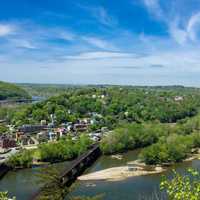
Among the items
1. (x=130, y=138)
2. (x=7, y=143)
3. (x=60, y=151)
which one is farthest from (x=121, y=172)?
(x=7, y=143)

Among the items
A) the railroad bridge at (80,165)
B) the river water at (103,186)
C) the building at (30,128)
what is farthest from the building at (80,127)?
the river water at (103,186)

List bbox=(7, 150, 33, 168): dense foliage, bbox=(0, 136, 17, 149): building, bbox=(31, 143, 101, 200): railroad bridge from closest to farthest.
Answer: bbox=(31, 143, 101, 200): railroad bridge
bbox=(7, 150, 33, 168): dense foliage
bbox=(0, 136, 17, 149): building

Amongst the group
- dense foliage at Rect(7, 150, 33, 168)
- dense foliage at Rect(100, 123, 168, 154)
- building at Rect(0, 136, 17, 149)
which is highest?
dense foliage at Rect(100, 123, 168, 154)

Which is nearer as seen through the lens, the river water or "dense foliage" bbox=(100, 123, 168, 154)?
the river water

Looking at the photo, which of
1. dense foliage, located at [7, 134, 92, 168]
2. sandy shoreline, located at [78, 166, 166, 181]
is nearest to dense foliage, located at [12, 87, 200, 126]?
dense foliage, located at [7, 134, 92, 168]

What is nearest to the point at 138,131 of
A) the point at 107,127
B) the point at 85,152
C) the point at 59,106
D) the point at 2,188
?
the point at 85,152

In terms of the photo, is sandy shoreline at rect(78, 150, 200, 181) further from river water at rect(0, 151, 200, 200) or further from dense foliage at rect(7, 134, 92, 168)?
dense foliage at rect(7, 134, 92, 168)

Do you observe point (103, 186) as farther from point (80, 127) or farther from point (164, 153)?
point (80, 127)

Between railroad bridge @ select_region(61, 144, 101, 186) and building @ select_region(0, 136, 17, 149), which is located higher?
railroad bridge @ select_region(61, 144, 101, 186)
